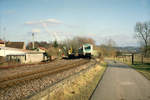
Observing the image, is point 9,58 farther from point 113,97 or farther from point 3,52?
point 113,97

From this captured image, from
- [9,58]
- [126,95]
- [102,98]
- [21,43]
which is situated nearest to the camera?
[102,98]

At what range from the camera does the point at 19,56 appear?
25844 mm

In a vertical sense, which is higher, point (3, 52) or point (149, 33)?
point (149, 33)

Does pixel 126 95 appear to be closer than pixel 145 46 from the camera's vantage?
Yes

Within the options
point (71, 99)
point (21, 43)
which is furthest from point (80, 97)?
point (21, 43)

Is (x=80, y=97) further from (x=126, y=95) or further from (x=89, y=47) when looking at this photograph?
(x=89, y=47)

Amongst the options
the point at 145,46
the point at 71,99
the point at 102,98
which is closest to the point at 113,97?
the point at 102,98

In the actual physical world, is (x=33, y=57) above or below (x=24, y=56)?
below

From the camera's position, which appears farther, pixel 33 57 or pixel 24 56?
pixel 33 57

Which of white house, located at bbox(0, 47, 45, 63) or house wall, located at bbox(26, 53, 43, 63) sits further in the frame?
house wall, located at bbox(26, 53, 43, 63)

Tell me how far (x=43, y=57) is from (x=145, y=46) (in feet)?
114

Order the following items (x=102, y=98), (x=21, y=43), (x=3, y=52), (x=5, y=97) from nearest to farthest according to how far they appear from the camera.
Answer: (x=5, y=97)
(x=102, y=98)
(x=3, y=52)
(x=21, y=43)

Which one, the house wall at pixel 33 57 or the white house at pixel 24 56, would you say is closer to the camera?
the white house at pixel 24 56

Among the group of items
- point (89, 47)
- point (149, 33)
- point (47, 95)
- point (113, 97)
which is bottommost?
point (113, 97)
